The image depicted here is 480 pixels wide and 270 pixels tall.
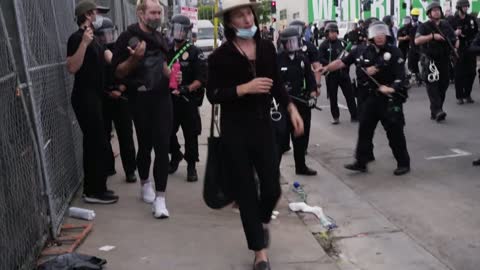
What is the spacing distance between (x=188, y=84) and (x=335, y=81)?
5133mm

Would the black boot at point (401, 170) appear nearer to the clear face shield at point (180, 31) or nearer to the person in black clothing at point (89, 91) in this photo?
the clear face shield at point (180, 31)

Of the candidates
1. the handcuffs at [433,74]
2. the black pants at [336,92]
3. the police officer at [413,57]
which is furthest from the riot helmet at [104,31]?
the police officer at [413,57]

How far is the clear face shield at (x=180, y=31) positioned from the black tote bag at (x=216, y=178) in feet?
9.49

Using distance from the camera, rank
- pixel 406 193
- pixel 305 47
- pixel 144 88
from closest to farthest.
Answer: pixel 144 88 → pixel 406 193 → pixel 305 47

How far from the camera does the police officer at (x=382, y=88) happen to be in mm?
7402

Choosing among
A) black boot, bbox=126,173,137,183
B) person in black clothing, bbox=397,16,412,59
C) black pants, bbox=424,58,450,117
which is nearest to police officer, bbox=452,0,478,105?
black pants, bbox=424,58,450,117

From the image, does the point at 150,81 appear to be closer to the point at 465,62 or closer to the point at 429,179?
the point at 429,179

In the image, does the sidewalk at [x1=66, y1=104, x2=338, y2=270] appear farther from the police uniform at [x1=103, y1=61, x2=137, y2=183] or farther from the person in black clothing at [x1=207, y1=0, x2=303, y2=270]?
the police uniform at [x1=103, y1=61, x2=137, y2=183]

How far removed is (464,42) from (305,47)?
609cm

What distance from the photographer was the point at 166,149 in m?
5.68

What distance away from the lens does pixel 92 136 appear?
19.4 feet

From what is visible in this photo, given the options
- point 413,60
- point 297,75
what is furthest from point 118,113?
point 413,60

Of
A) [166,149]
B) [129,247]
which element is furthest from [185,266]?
[166,149]

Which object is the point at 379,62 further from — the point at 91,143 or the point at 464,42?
the point at 464,42
